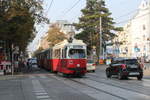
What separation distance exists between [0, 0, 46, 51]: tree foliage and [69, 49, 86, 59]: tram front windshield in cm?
915

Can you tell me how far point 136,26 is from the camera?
11962 cm

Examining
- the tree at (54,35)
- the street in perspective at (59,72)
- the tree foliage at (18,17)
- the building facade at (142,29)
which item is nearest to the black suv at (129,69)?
the street in perspective at (59,72)

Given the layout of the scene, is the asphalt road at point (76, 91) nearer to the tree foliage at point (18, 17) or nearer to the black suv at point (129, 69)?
the black suv at point (129, 69)

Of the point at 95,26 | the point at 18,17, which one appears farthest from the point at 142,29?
the point at 18,17

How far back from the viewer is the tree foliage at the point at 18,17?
3453 cm

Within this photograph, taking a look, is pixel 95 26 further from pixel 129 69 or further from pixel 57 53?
pixel 129 69

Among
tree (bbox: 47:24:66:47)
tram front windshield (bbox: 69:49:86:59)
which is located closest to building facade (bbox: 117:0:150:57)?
tree (bbox: 47:24:66:47)

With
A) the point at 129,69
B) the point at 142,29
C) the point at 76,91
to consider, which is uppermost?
the point at 142,29

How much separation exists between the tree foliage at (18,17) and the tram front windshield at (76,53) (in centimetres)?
915

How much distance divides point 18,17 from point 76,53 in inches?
438

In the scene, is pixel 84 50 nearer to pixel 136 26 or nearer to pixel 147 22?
pixel 147 22

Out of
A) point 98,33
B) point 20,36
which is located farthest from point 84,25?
point 20,36

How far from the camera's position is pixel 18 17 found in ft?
120

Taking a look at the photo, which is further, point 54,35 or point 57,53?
point 54,35
